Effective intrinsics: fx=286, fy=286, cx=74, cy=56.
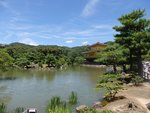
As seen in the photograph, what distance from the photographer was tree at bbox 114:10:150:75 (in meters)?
23.4

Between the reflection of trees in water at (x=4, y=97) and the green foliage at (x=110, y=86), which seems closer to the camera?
the green foliage at (x=110, y=86)

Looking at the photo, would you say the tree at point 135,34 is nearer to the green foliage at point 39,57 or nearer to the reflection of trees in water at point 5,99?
the reflection of trees in water at point 5,99

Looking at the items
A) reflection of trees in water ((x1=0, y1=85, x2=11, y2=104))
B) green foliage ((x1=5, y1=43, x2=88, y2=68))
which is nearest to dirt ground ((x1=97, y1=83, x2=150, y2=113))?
reflection of trees in water ((x1=0, y1=85, x2=11, y2=104))

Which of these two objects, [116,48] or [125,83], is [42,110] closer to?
[125,83]

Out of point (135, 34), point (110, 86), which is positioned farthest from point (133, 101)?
point (135, 34)

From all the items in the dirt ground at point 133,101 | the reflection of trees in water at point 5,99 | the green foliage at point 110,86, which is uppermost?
the green foliage at point 110,86

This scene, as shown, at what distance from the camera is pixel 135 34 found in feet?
76.6

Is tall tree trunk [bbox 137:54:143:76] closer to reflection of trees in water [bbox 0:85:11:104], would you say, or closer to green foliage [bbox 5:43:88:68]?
reflection of trees in water [bbox 0:85:11:104]

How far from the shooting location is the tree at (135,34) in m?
23.4

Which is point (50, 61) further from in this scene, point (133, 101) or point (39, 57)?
point (133, 101)

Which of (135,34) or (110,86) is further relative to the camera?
(135,34)

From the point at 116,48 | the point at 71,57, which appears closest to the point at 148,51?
the point at 116,48

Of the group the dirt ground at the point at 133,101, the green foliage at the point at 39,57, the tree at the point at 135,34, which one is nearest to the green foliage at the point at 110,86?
the dirt ground at the point at 133,101

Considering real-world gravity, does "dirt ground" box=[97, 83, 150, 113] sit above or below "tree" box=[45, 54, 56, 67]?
below
